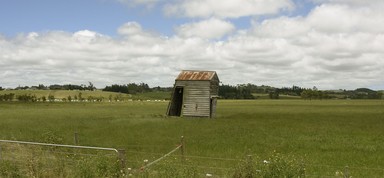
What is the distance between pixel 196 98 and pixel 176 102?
434 cm

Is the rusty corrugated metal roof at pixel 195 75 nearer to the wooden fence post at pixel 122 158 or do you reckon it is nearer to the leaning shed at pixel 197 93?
the leaning shed at pixel 197 93

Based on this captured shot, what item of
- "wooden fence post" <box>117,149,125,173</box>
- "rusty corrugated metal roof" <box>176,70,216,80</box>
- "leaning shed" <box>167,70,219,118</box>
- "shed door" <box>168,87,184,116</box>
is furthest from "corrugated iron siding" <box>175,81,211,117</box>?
"wooden fence post" <box>117,149,125,173</box>

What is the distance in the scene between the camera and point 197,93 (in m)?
49.0

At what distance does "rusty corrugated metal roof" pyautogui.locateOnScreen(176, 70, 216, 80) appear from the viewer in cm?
4919

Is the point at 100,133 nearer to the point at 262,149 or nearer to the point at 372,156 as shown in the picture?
the point at 262,149

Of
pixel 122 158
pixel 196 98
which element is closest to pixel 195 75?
pixel 196 98

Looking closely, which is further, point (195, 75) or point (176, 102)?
point (176, 102)

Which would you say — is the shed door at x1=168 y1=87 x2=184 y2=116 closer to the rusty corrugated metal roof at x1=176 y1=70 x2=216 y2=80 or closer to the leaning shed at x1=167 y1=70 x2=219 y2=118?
the leaning shed at x1=167 y1=70 x2=219 y2=118

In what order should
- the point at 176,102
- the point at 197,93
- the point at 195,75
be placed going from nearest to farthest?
the point at 197,93 → the point at 195,75 → the point at 176,102

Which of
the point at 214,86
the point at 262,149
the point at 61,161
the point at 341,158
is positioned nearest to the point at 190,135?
Answer: the point at 262,149

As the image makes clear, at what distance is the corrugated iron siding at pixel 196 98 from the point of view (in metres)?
48.5

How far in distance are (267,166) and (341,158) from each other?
10.1 meters

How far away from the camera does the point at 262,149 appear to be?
71.3 ft

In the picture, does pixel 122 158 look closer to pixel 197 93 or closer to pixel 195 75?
pixel 197 93
